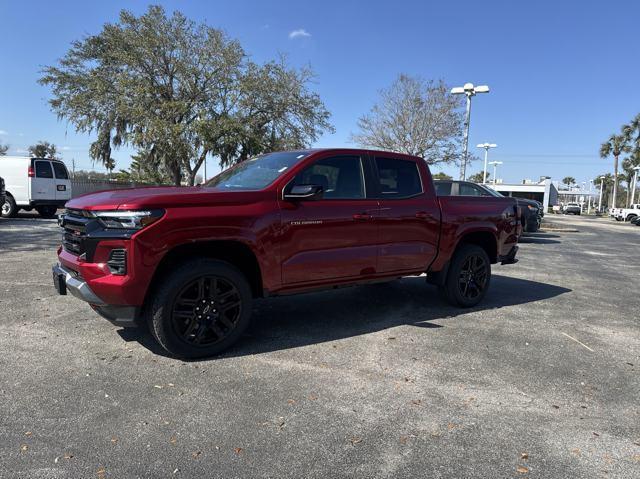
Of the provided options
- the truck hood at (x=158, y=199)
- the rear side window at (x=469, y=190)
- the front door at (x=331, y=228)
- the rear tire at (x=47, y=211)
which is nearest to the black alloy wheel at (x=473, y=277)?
the front door at (x=331, y=228)

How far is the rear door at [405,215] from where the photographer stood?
5.30m

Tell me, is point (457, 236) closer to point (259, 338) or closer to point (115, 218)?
point (259, 338)

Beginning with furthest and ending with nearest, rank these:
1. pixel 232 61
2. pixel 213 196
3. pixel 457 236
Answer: pixel 232 61, pixel 457 236, pixel 213 196

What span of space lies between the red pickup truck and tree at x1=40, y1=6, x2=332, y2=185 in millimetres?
18199

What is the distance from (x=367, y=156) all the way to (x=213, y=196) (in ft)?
6.39

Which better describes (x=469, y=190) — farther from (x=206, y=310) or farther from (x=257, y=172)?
(x=206, y=310)

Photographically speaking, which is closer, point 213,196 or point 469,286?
point 213,196

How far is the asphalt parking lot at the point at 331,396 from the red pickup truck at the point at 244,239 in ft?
1.65

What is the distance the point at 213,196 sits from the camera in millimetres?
4180

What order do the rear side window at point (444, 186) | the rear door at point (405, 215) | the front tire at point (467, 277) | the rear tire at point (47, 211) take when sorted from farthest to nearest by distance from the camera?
1. the rear tire at point (47, 211)
2. the rear side window at point (444, 186)
3. the front tire at point (467, 277)
4. the rear door at point (405, 215)

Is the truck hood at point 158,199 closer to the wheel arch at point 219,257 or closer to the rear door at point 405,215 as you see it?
the wheel arch at point 219,257

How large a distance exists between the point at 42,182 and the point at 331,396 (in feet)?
53.5

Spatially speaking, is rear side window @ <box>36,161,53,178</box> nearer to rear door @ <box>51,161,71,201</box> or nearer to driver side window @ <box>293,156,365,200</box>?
rear door @ <box>51,161,71,201</box>

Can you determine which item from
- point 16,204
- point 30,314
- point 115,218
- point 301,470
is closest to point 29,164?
point 16,204
